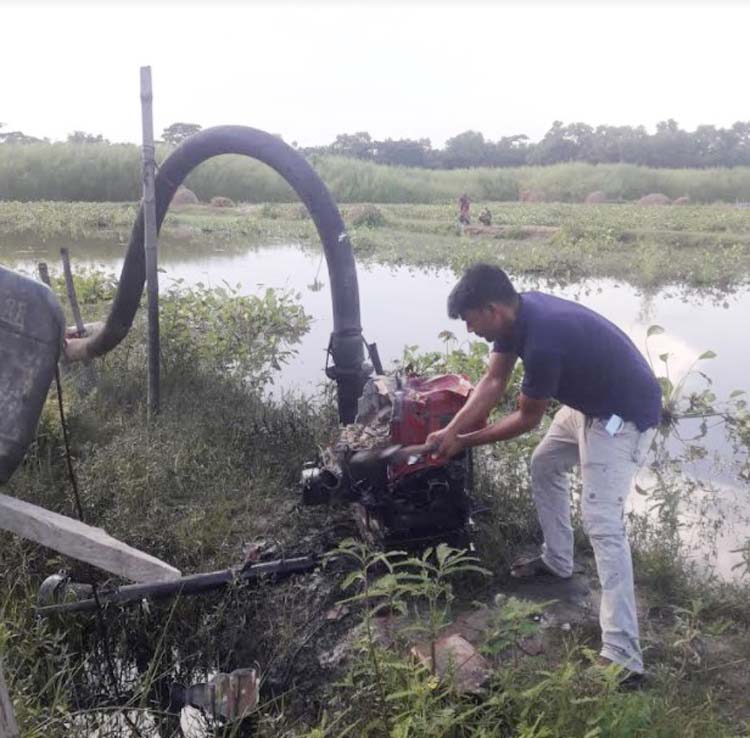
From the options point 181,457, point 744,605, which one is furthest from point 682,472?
point 181,457

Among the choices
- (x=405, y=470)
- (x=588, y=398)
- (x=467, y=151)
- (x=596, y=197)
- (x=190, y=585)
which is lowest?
(x=190, y=585)

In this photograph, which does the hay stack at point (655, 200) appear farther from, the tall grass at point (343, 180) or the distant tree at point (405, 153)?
the distant tree at point (405, 153)

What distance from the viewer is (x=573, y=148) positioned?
51.3 meters

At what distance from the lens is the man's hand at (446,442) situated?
9.84 feet

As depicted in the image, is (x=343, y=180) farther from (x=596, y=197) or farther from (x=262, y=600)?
(x=262, y=600)

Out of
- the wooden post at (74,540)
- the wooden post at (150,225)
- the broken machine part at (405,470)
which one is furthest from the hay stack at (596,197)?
the wooden post at (74,540)

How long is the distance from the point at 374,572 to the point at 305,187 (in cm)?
230

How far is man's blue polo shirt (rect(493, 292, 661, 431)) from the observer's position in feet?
9.16

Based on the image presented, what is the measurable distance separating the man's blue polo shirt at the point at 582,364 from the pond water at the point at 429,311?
1549mm

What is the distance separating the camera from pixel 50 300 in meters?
2.10

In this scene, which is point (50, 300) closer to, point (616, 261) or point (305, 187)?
point (305, 187)

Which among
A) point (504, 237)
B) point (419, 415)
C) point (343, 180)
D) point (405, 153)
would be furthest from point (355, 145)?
point (419, 415)

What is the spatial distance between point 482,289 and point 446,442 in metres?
0.66

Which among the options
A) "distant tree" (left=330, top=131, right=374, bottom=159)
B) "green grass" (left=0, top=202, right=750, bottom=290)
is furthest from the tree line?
"green grass" (left=0, top=202, right=750, bottom=290)
